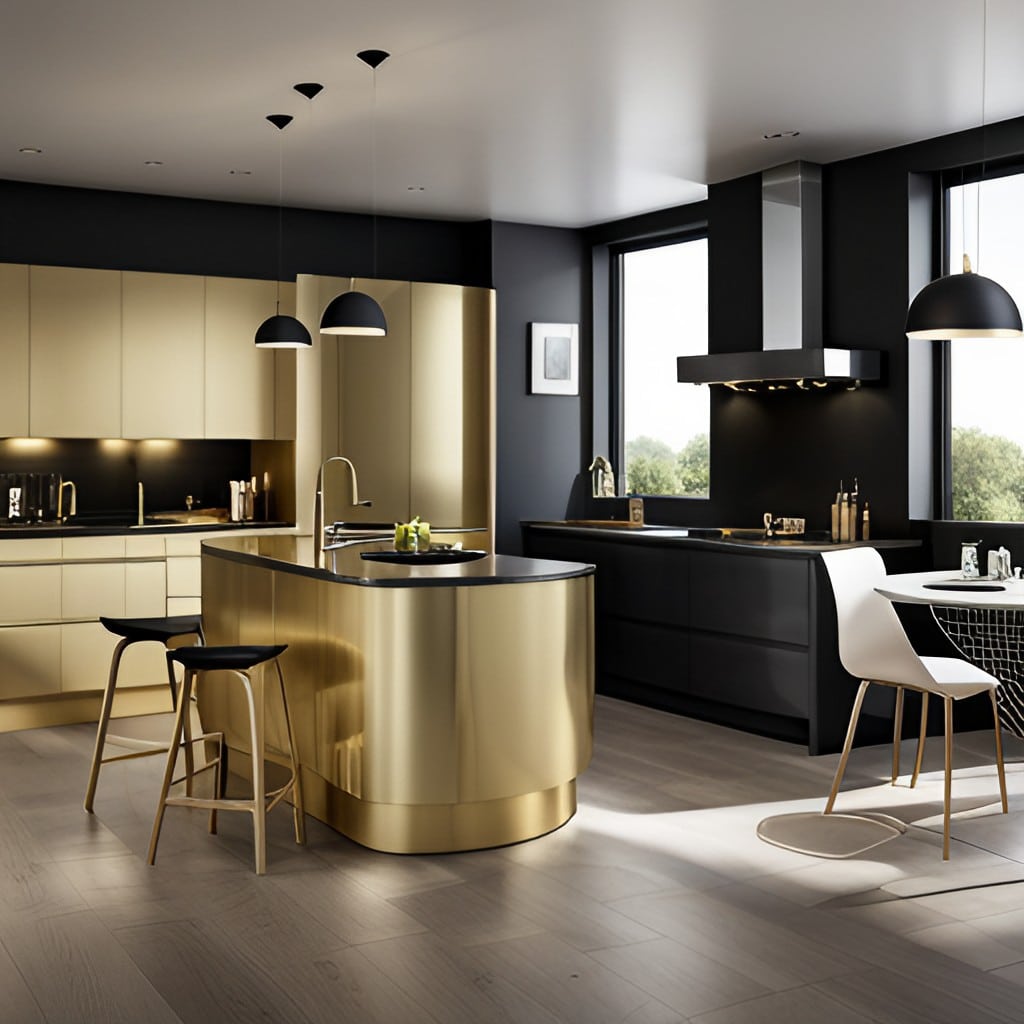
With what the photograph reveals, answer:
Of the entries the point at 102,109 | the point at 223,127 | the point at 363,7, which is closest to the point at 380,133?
the point at 223,127

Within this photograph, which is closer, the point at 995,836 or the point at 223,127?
the point at 995,836

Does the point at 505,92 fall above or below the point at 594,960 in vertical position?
above

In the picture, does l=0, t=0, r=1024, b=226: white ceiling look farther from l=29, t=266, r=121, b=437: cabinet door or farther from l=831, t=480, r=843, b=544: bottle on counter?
l=831, t=480, r=843, b=544: bottle on counter

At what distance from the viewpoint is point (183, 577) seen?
257 inches

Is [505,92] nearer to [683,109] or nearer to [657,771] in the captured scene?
[683,109]

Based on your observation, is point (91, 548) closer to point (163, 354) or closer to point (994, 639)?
point (163, 354)

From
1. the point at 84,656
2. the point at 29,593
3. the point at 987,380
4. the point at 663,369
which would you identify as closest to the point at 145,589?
the point at 84,656

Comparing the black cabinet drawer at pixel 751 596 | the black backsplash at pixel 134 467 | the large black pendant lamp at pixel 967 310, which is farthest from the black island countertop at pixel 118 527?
the large black pendant lamp at pixel 967 310

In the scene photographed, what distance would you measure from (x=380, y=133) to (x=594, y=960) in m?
3.92

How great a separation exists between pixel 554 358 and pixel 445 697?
14.0 ft

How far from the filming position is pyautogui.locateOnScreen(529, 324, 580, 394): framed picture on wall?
25.9ft

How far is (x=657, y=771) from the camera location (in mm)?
5215

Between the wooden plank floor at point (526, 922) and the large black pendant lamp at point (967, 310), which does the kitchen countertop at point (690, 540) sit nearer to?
the wooden plank floor at point (526, 922)

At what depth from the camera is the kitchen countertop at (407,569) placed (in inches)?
157
